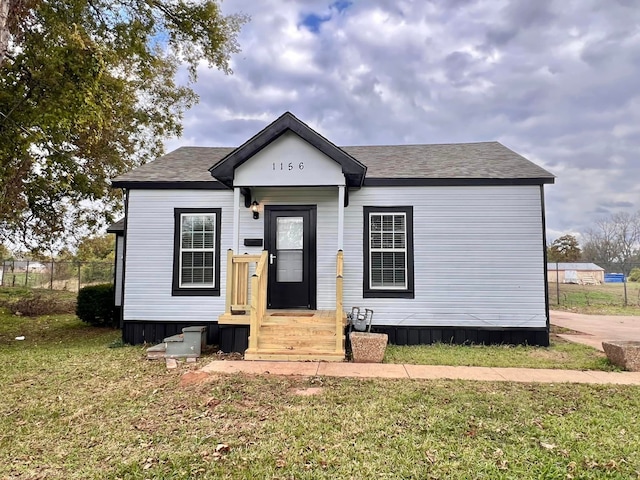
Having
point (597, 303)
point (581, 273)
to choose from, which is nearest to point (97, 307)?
point (597, 303)

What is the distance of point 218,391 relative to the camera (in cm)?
442

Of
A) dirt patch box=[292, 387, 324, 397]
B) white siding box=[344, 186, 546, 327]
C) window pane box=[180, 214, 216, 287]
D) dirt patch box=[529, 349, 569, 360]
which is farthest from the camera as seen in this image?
window pane box=[180, 214, 216, 287]

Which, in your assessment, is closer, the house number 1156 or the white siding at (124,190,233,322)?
the house number 1156

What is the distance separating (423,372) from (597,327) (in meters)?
7.47

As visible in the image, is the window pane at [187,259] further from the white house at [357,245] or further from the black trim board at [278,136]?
the black trim board at [278,136]

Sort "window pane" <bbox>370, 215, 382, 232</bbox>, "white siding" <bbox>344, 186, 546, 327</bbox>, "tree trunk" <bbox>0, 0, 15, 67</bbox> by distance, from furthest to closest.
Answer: "window pane" <bbox>370, 215, 382, 232</bbox> < "white siding" <bbox>344, 186, 546, 327</bbox> < "tree trunk" <bbox>0, 0, 15, 67</bbox>

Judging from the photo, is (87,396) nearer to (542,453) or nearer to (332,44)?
(542,453)

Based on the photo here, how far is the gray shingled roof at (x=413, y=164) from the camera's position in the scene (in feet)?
25.1

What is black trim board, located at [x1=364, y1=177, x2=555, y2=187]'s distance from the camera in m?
7.41

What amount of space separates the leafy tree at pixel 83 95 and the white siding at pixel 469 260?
6.04 m

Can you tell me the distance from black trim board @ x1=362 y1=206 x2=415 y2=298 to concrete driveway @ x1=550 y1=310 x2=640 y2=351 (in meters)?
3.61

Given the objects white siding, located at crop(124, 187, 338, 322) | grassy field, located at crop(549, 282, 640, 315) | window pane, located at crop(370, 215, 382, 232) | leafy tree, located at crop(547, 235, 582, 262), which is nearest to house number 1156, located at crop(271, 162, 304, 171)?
white siding, located at crop(124, 187, 338, 322)

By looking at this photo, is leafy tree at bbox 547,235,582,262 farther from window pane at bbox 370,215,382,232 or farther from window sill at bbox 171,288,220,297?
window sill at bbox 171,288,220,297

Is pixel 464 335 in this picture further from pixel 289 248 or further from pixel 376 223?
pixel 289 248
